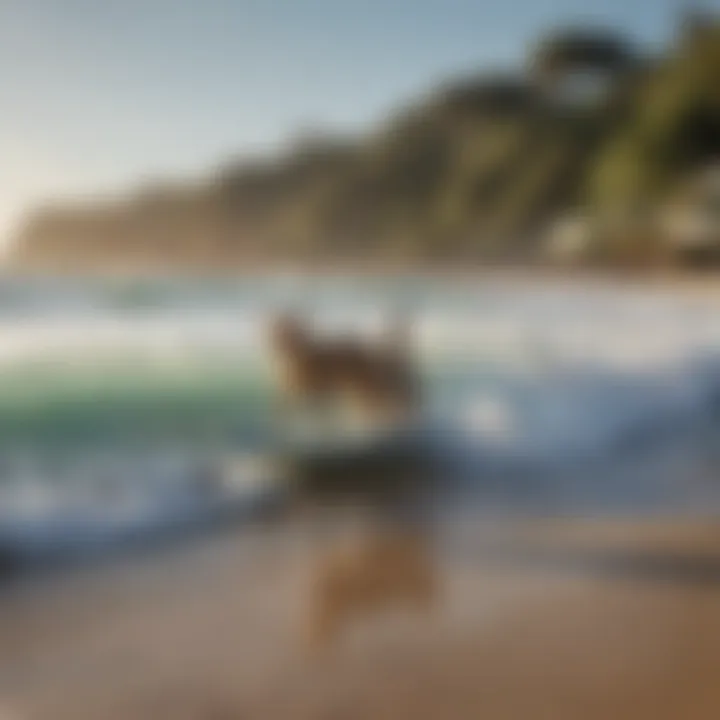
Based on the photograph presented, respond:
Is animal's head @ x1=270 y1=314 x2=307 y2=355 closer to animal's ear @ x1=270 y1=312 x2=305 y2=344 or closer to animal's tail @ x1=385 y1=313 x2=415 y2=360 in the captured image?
animal's ear @ x1=270 y1=312 x2=305 y2=344

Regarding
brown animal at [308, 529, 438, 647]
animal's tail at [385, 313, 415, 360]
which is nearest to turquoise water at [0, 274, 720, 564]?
animal's tail at [385, 313, 415, 360]

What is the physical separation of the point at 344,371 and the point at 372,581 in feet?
1.08

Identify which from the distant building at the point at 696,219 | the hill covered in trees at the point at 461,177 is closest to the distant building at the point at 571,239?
the hill covered in trees at the point at 461,177

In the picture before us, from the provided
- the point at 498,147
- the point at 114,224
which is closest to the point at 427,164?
the point at 498,147

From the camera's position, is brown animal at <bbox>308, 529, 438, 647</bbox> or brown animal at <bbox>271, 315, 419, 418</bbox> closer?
brown animal at <bbox>308, 529, 438, 647</bbox>

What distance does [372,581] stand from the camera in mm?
1433

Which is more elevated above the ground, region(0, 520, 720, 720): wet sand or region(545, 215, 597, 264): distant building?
region(545, 215, 597, 264): distant building

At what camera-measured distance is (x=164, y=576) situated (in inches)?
54.9

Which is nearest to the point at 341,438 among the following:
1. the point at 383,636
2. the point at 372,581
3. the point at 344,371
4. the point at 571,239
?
the point at 344,371

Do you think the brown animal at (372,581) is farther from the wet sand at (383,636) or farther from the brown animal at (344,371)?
the brown animal at (344,371)

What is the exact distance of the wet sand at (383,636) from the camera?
1178 mm

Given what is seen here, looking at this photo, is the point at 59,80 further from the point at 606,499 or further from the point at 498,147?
the point at 606,499

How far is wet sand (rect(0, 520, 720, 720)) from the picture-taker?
3.86ft

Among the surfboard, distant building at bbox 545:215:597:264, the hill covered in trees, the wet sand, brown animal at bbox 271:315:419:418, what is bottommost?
the wet sand
